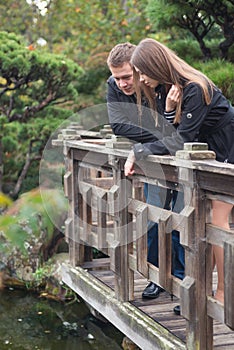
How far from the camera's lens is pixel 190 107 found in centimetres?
300

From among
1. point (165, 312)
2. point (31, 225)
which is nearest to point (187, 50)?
point (31, 225)

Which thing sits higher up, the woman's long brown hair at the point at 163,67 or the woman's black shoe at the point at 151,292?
the woman's long brown hair at the point at 163,67

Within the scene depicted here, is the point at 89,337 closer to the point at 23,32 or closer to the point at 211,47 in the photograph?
the point at 211,47

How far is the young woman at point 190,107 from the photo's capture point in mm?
3006

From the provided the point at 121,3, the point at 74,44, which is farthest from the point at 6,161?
the point at 121,3

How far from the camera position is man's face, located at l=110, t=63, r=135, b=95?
3.55 metres

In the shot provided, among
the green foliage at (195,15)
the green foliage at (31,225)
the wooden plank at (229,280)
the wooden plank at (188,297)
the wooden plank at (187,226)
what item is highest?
the green foliage at (195,15)

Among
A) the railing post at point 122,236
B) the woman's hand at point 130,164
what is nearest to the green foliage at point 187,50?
the railing post at point 122,236

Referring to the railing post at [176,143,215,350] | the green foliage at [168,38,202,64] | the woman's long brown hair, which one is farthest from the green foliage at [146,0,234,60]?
the railing post at [176,143,215,350]

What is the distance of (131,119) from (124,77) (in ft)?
0.79

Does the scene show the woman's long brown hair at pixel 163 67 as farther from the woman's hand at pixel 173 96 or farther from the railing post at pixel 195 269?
the railing post at pixel 195 269

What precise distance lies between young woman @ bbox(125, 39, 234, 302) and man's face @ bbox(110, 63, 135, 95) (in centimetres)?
33

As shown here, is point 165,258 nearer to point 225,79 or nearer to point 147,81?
point 147,81

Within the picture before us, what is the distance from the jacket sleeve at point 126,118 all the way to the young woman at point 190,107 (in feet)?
1.12
